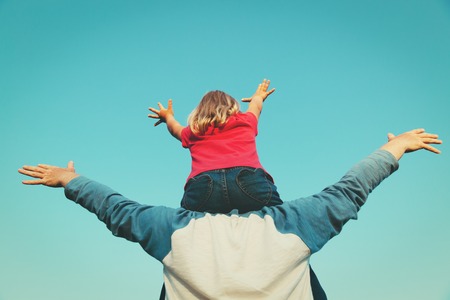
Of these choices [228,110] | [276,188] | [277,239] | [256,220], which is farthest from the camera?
[228,110]

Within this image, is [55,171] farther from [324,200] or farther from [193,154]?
[324,200]


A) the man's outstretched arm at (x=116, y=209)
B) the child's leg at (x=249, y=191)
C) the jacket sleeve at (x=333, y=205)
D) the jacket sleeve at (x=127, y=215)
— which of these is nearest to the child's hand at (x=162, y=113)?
the man's outstretched arm at (x=116, y=209)

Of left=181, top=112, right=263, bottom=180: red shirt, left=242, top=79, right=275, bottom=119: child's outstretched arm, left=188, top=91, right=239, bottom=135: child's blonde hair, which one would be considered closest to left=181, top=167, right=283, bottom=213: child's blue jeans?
left=181, top=112, right=263, bottom=180: red shirt

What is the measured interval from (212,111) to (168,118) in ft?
3.87

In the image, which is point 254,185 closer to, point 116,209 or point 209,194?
point 209,194

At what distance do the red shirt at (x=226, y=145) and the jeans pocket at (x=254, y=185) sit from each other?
10 cm

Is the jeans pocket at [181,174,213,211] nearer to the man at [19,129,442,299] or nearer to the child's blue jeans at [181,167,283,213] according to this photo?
the child's blue jeans at [181,167,283,213]

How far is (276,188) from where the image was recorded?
7.54ft

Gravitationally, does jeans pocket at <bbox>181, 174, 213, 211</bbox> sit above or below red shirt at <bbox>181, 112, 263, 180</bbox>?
below

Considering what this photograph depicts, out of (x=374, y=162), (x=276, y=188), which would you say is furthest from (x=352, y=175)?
(x=276, y=188)

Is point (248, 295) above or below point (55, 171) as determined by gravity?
below

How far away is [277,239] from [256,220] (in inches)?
7.1

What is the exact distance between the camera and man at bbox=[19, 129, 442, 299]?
1733 mm

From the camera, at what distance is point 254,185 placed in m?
2.16
